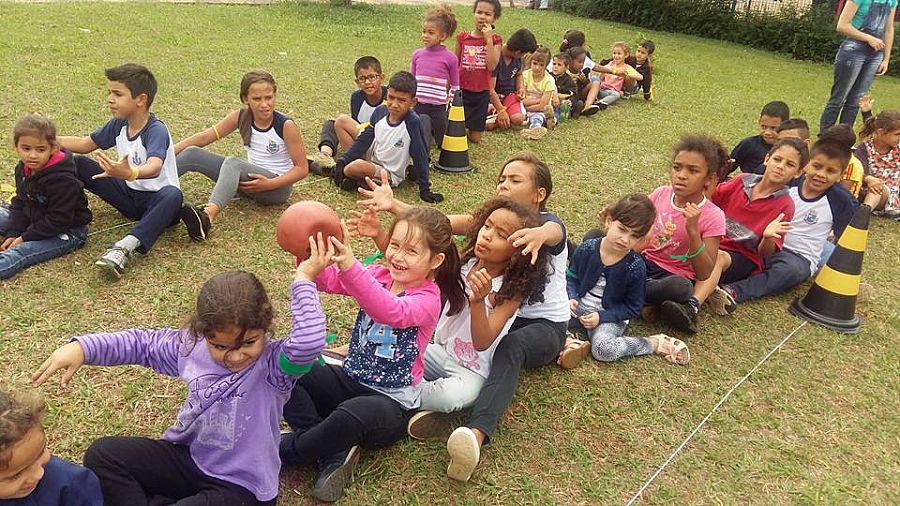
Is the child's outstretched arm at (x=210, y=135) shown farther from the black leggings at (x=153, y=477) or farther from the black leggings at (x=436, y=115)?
the black leggings at (x=153, y=477)

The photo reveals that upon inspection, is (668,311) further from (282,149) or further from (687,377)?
(282,149)

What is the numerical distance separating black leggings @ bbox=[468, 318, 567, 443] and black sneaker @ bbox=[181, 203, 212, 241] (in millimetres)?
2355

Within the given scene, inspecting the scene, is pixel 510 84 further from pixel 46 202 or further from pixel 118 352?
pixel 118 352

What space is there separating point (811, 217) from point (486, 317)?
3.21 meters

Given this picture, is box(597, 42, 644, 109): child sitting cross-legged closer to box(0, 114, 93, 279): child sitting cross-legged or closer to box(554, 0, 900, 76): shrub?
box(0, 114, 93, 279): child sitting cross-legged

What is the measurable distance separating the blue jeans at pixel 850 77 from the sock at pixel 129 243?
6.97 m

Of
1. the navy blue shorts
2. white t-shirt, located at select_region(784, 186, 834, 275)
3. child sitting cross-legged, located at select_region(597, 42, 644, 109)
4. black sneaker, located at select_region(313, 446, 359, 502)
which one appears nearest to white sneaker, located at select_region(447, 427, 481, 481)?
black sneaker, located at select_region(313, 446, 359, 502)

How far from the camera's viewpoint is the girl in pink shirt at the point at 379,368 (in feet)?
8.95

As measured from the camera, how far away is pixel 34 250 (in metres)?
4.08

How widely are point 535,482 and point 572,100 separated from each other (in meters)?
7.18

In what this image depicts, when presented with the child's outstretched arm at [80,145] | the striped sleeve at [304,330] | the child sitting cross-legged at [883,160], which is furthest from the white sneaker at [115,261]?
the child sitting cross-legged at [883,160]

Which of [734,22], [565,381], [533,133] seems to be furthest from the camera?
[734,22]

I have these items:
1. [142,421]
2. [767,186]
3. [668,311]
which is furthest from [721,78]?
[142,421]

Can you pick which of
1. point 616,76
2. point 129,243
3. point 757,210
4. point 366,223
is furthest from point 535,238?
point 616,76
